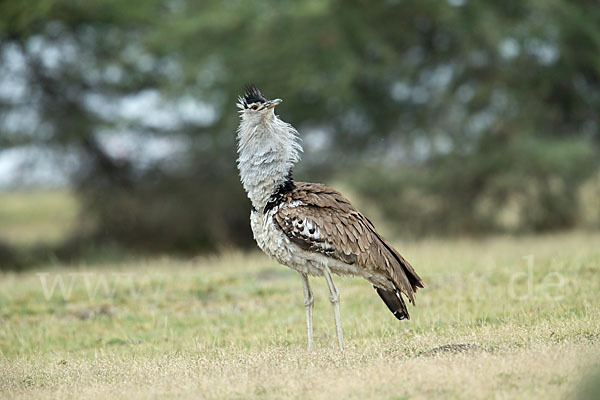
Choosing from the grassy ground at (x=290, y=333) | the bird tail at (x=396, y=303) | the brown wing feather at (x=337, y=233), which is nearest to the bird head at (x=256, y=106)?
the brown wing feather at (x=337, y=233)

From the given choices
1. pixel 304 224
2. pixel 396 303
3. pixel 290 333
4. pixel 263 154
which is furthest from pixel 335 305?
pixel 263 154

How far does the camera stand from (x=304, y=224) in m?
6.87

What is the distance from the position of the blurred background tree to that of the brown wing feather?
10.4 m

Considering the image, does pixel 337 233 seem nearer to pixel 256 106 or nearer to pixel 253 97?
pixel 256 106

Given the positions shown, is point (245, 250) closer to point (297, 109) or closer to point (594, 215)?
point (297, 109)

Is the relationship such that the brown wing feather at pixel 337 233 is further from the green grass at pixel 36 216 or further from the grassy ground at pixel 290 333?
the green grass at pixel 36 216

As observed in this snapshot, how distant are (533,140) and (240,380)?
13.5 m

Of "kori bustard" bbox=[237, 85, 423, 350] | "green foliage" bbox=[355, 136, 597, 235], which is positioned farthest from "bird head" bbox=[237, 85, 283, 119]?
"green foliage" bbox=[355, 136, 597, 235]

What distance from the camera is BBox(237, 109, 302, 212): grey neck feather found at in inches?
285

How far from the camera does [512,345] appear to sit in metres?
6.47

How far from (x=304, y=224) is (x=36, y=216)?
2415cm

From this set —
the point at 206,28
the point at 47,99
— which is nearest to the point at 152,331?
the point at 206,28

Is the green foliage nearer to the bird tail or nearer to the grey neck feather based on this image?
the bird tail

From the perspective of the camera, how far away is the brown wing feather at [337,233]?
6.89m
